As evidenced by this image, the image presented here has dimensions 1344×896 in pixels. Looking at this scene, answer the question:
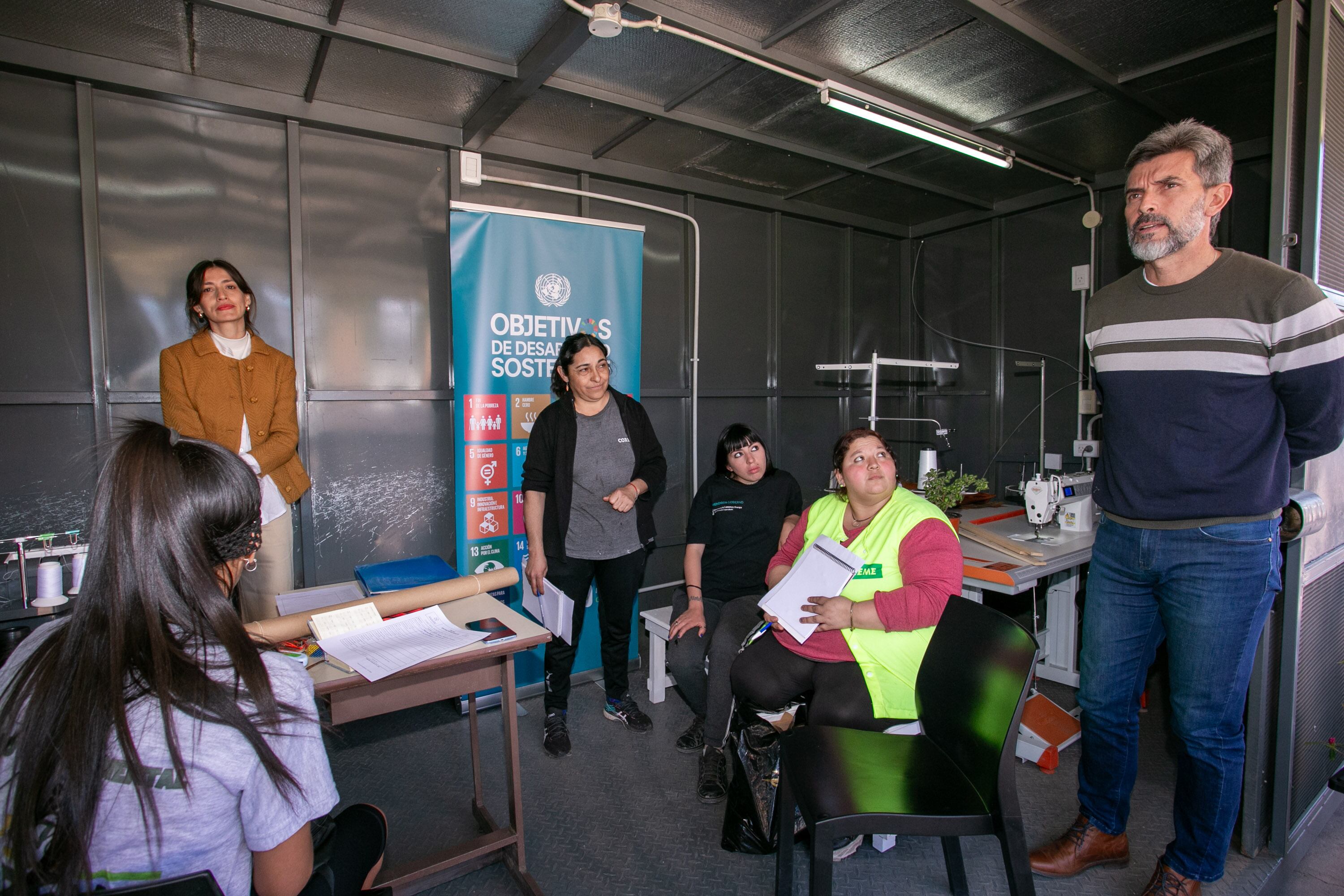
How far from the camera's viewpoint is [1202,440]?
169 centimetres

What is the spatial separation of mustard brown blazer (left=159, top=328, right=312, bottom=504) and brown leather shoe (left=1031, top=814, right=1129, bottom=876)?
9.32 feet

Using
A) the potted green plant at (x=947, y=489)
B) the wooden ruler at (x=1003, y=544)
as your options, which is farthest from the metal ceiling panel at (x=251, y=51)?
the wooden ruler at (x=1003, y=544)

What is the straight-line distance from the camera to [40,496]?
8.57 feet

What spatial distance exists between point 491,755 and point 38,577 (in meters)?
1.60

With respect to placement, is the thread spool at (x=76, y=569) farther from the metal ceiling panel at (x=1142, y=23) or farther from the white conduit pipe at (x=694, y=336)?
the metal ceiling panel at (x=1142, y=23)

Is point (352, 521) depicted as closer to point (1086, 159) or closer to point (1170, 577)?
point (1170, 577)

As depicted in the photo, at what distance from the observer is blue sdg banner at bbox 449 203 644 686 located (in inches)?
122

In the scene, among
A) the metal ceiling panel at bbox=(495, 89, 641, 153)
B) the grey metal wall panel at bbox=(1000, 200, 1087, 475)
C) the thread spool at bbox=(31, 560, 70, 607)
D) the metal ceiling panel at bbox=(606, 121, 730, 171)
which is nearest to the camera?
the thread spool at bbox=(31, 560, 70, 607)

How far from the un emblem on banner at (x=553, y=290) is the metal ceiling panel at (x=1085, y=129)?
7.68 feet

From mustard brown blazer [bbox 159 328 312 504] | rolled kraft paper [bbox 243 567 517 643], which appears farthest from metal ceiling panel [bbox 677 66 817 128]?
rolled kraft paper [bbox 243 567 517 643]

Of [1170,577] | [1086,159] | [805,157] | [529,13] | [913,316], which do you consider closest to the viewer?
[1170,577]

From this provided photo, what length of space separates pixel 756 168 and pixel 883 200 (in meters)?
1.12

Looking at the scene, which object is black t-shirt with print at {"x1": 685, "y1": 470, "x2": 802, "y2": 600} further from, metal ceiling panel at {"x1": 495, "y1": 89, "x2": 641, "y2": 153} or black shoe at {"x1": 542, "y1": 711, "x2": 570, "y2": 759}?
metal ceiling panel at {"x1": 495, "y1": 89, "x2": 641, "y2": 153}

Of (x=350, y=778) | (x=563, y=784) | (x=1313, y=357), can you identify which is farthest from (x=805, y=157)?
(x=350, y=778)
